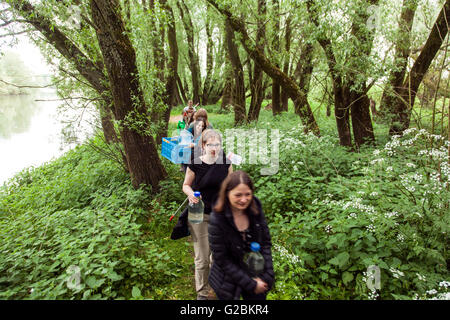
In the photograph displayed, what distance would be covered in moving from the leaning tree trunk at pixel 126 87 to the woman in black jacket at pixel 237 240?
157 inches

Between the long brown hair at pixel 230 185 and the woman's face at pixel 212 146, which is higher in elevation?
the woman's face at pixel 212 146

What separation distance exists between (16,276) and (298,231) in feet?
13.2

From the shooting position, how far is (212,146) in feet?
10.3

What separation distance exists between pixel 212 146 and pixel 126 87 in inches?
131

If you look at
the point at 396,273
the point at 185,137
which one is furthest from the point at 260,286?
the point at 185,137

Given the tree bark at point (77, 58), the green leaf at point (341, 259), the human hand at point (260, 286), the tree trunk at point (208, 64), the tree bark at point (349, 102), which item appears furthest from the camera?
the tree trunk at point (208, 64)

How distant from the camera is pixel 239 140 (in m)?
8.80

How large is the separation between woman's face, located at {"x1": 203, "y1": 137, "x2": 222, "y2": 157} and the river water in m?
3.65

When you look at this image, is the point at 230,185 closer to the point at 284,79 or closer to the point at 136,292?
the point at 136,292

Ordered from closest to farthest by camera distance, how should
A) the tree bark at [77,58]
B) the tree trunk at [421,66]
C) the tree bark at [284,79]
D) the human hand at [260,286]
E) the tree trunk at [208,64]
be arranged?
1. the human hand at [260,286]
2. the tree bark at [77,58]
3. the tree trunk at [421,66]
4. the tree bark at [284,79]
5. the tree trunk at [208,64]

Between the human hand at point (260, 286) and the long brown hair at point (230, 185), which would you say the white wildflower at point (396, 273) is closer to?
the human hand at point (260, 286)

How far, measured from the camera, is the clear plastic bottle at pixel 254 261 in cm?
230

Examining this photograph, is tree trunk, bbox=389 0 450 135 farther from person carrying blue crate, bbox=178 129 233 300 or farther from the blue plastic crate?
person carrying blue crate, bbox=178 129 233 300

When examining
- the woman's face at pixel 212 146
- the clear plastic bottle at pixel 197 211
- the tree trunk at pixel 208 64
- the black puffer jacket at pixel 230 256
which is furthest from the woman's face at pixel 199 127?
the tree trunk at pixel 208 64
